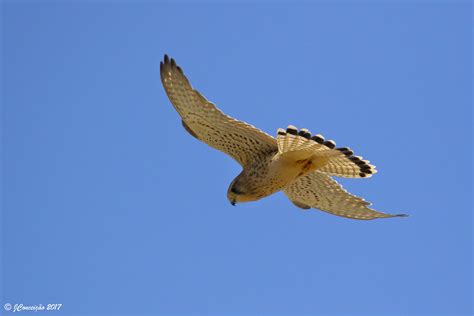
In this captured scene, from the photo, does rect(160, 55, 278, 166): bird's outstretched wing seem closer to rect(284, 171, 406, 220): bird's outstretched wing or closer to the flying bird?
the flying bird

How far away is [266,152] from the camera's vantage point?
10180 millimetres

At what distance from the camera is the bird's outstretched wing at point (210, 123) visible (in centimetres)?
994

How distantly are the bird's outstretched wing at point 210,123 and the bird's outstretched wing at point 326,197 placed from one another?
702mm

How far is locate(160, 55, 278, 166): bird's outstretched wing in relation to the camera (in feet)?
32.6

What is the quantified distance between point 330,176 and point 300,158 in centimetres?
104

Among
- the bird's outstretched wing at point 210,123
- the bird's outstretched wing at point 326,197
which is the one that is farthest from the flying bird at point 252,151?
the bird's outstretched wing at point 326,197

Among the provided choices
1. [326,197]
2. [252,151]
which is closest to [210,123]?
[252,151]

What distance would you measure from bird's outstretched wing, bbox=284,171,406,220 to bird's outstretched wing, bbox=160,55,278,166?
0.70 metres

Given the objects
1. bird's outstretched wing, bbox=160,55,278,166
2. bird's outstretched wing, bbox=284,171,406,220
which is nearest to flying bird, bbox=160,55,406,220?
bird's outstretched wing, bbox=160,55,278,166

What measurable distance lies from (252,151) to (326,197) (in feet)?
3.95

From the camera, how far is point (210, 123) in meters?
10.1

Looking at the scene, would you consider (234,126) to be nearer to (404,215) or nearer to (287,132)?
(287,132)

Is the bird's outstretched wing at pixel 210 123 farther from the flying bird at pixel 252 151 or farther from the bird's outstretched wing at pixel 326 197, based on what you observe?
the bird's outstretched wing at pixel 326 197

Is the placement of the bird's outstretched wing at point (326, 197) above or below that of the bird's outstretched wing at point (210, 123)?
below
